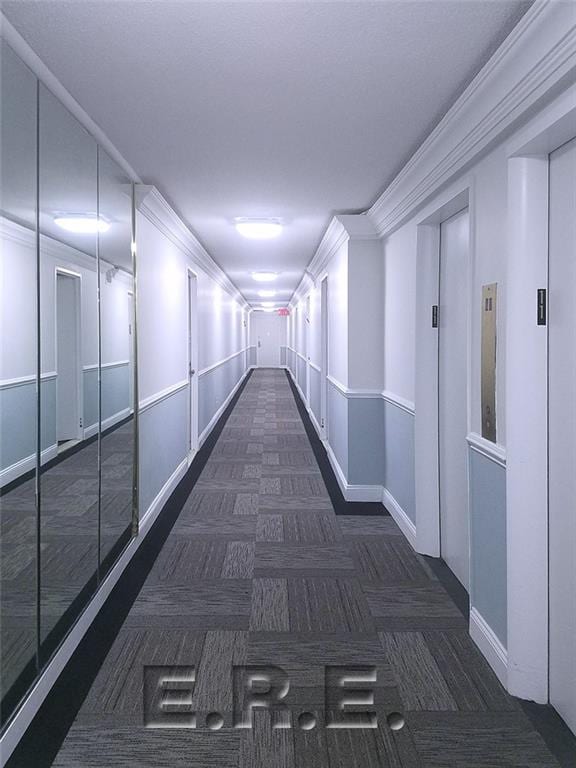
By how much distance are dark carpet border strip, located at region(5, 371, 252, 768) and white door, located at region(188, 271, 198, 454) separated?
2.49 m

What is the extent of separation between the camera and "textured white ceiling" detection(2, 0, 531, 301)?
1853 mm

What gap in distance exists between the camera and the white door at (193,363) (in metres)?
6.64

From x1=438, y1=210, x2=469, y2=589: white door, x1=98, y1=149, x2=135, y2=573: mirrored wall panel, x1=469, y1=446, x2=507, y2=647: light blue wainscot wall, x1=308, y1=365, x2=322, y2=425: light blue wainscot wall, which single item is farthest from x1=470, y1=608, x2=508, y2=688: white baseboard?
x1=308, y1=365, x2=322, y2=425: light blue wainscot wall

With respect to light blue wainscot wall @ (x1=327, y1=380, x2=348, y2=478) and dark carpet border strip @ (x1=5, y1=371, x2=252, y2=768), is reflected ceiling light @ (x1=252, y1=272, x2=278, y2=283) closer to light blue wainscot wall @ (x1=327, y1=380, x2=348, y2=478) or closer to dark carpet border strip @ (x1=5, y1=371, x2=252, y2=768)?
light blue wainscot wall @ (x1=327, y1=380, x2=348, y2=478)

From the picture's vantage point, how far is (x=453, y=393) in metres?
3.35

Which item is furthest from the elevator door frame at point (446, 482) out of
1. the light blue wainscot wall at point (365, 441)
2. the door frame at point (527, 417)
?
the light blue wainscot wall at point (365, 441)

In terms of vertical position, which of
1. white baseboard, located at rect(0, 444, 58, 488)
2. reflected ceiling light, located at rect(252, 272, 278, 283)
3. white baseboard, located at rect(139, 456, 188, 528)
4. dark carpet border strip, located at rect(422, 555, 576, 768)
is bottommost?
dark carpet border strip, located at rect(422, 555, 576, 768)

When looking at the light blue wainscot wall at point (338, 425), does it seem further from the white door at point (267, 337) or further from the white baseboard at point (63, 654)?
→ the white door at point (267, 337)

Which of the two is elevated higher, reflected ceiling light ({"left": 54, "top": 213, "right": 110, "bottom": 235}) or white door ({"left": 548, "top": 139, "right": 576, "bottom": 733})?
reflected ceiling light ({"left": 54, "top": 213, "right": 110, "bottom": 235})

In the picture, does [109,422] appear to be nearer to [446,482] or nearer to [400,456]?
[446,482]

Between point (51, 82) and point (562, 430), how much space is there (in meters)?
2.25

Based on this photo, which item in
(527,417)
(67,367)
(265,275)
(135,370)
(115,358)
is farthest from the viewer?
(265,275)

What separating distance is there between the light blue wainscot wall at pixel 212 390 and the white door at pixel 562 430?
206 inches

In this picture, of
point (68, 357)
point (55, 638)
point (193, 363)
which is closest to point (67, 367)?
point (68, 357)
